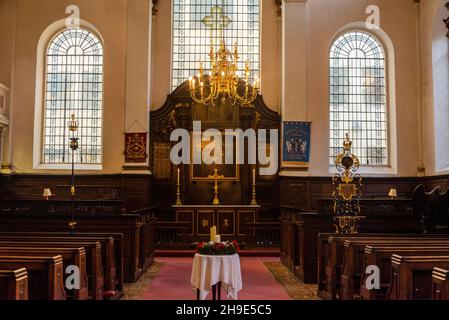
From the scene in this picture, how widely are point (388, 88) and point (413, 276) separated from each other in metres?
12.4

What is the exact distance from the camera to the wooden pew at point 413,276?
4664 mm

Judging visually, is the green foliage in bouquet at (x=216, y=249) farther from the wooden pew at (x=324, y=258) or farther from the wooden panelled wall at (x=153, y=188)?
the wooden panelled wall at (x=153, y=188)

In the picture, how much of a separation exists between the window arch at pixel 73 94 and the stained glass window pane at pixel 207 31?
8.66 feet

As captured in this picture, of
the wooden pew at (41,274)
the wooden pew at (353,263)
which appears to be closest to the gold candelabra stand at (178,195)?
the wooden pew at (353,263)

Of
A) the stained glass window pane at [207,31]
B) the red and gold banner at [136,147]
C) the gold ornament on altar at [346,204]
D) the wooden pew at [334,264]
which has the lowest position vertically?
the wooden pew at [334,264]

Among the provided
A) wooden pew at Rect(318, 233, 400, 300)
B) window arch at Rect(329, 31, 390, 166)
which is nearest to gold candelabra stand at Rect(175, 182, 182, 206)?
window arch at Rect(329, 31, 390, 166)

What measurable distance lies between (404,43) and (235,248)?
38.5 ft

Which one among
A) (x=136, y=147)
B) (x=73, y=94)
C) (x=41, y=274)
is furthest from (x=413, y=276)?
(x=73, y=94)

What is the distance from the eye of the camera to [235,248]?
6.68 m

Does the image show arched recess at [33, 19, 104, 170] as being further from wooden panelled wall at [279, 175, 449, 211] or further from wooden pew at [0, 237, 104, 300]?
wooden pew at [0, 237, 104, 300]

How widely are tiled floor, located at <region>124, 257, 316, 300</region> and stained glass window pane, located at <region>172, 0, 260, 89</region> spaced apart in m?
7.44

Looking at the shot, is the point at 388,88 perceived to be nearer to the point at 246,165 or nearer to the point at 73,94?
the point at 246,165

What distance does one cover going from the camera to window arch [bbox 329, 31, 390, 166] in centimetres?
1627
